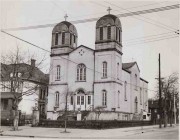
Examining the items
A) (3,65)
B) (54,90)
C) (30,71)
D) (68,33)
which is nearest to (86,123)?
(30,71)

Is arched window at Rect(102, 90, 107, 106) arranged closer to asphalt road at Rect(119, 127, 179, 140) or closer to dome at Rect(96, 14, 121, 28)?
dome at Rect(96, 14, 121, 28)

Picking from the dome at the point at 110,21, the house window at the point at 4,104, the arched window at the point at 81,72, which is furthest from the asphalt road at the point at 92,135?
the house window at the point at 4,104

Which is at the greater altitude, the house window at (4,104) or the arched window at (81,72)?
the arched window at (81,72)

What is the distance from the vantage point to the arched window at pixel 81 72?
4109cm

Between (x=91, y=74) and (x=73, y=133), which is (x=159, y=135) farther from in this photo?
(x=91, y=74)

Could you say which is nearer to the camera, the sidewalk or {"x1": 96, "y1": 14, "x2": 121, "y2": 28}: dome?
the sidewalk

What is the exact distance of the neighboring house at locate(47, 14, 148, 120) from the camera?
39.0 m

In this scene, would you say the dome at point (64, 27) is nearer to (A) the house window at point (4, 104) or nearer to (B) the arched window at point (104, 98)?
(B) the arched window at point (104, 98)

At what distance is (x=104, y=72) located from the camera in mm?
39562

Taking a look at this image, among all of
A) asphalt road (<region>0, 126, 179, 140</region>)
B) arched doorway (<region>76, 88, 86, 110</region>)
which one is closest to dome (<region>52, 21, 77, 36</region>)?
arched doorway (<region>76, 88, 86, 110</region>)

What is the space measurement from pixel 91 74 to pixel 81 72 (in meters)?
1.57

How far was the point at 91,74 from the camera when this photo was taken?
133 feet

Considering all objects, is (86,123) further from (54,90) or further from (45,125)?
(54,90)

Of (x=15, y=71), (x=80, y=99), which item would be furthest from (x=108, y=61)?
(x=15, y=71)
